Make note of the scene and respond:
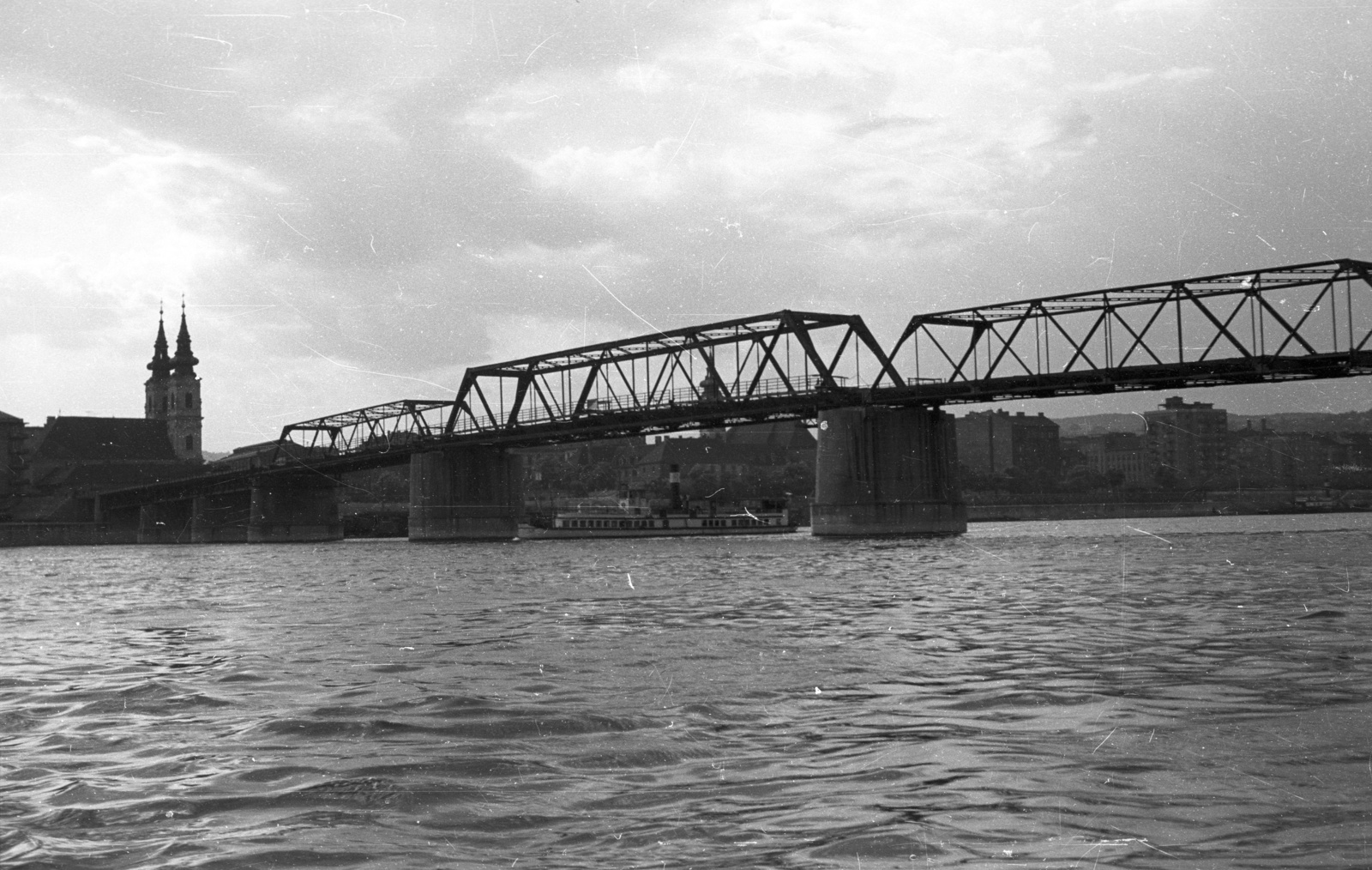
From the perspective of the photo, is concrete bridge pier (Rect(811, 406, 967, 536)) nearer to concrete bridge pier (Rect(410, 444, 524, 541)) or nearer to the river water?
concrete bridge pier (Rect(410, 444, 524, 541))

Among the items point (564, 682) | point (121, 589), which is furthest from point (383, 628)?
point (121, 589)

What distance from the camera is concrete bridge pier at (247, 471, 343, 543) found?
15125cm

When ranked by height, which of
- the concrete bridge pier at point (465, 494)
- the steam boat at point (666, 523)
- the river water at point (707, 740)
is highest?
the concrete bridge pier at point (465, 494)

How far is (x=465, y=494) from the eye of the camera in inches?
5157

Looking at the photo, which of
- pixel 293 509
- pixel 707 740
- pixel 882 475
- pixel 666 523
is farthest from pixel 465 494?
pixel 707 740

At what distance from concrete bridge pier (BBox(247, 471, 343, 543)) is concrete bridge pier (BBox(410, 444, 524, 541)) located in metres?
22.0

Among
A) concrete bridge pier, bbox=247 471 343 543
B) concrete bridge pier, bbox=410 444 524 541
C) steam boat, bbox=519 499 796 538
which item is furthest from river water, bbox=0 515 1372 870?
concrete bridge pier, bbox=247 471 343 543

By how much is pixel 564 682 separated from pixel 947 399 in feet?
279

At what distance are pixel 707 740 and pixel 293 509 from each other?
489ft

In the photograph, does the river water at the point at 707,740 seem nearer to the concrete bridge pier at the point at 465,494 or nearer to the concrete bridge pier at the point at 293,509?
the concrete bridge pier at the point at 465,494

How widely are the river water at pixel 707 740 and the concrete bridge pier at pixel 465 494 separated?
100113 mm

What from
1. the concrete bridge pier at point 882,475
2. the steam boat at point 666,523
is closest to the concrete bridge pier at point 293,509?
the steam boat at point 666,523

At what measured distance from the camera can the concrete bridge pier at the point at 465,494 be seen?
129 metres

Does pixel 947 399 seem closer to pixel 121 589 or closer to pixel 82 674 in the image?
pixel 121 589
